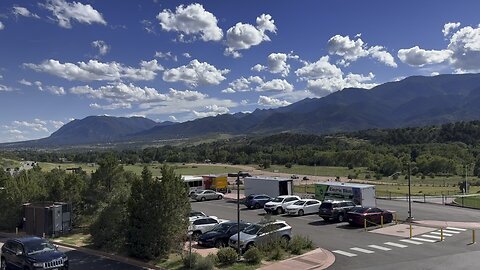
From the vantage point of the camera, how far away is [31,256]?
1983cm

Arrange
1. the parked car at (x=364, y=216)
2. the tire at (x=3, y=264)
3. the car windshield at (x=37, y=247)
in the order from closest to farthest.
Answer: the car windshield at (x=37, y=247) < the tire at (x=3, y=264) < the parked car at (x=364, y=216)

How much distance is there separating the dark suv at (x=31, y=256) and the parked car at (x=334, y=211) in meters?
22.0

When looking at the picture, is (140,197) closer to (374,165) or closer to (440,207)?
(440,207)

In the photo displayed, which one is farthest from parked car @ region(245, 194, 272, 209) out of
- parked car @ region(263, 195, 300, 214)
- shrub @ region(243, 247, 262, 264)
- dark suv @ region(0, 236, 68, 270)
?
dark suv @ region(0, 236, 68, 270)

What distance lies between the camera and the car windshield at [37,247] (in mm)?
20227

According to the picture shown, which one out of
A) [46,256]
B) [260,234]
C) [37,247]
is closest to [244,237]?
[260,234]

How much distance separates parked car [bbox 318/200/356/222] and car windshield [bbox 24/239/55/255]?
2208 cm

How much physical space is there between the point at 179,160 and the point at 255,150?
34.7 m

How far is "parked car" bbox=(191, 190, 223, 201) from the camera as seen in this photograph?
5569 centimetres

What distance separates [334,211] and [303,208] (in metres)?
4.55

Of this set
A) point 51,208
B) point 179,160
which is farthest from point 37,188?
point 179,160

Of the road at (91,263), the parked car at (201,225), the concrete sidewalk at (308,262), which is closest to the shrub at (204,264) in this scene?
the concrete sidewalk at (308,262)

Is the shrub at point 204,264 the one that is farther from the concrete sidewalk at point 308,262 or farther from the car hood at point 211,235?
the car hood at point 211,235

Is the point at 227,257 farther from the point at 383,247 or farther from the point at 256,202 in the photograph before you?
the point at 256,202
